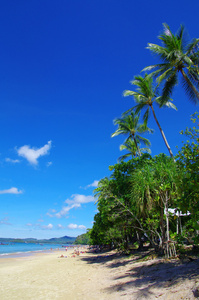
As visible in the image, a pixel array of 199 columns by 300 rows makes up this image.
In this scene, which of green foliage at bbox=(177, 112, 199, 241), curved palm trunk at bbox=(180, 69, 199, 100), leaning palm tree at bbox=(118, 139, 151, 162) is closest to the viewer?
green foliage at bbox=(177, 112, 199, 241)

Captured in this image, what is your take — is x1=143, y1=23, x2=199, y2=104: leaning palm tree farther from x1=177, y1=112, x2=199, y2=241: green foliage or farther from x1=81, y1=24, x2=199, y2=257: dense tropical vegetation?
x1=177, y1=112, x2=199, y2=241: green foliage

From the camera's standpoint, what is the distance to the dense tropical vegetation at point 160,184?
376cm

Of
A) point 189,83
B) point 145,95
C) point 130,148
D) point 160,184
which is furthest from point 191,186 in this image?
point 130,148

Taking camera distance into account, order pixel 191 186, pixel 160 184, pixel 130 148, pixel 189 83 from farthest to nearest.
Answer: pixel 130 148, pixel 189 83, pixel 160 184, pixel 191 186

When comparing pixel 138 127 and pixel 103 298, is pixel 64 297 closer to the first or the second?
pixel 103 298

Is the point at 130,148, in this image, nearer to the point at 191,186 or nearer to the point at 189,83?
the point at 189,83

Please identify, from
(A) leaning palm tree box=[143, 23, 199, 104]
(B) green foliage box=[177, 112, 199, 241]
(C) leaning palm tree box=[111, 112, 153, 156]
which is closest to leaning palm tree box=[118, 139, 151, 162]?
(C) leaning palm tree box=[111, 112, 153, 156]

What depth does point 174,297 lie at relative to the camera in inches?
147

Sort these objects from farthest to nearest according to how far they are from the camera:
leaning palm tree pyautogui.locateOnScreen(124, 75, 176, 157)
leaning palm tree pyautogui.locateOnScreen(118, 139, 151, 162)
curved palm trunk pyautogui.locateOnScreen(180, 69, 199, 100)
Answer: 1. leaning palm tree pyautogui.locateOnScreen(118, 139, 151, 162)
2. leaning palm tree pyautogui.locateOnScreen(124, 75, 176, 157)
3. curved palm trunk pyautogui.locateOnScreen(180, 69, 199, 100)

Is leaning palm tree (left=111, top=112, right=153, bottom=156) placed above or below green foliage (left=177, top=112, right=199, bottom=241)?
above

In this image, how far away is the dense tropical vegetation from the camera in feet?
12.3

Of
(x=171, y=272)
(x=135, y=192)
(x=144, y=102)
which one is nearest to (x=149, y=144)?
(x=144, y=102)

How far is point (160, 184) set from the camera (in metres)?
8.19

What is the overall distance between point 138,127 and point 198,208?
1801cm
